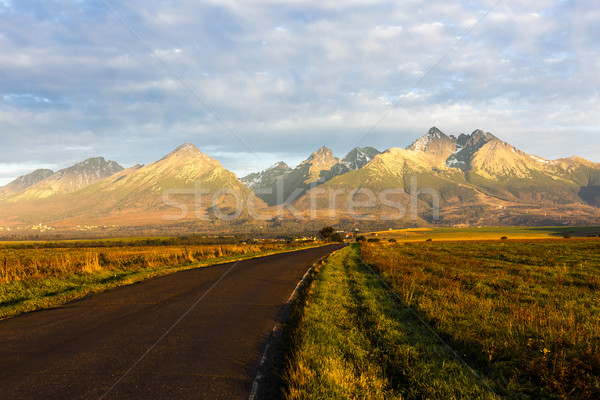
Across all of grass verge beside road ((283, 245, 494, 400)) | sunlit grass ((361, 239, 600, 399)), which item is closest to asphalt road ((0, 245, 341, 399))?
grass verge beside road ((283, 245, 494, 400))

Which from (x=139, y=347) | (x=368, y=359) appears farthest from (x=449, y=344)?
(x=139, y=347)

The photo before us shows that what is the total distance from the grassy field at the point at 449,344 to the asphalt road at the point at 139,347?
3.95 ft

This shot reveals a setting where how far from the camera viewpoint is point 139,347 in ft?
21.1

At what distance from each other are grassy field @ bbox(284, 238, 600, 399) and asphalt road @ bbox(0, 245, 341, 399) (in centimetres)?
120

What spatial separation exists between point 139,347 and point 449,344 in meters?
6.95

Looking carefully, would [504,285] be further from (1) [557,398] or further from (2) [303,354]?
(2) [303,354]

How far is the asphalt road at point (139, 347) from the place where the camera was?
4.83 metres

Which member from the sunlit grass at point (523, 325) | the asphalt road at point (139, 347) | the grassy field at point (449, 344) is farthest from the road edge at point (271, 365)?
the sunlit grass at point (523, 325)

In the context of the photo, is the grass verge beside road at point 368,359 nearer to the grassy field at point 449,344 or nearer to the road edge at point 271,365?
the grassy field at point 449,344

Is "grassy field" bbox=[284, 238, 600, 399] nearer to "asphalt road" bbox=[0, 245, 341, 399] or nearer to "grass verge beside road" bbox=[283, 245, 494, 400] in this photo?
"grass verge beside road" bbox=[283, 245, 494, 400]

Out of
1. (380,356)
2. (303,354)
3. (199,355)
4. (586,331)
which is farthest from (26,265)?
(586,331)

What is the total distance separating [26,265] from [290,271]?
1482cm

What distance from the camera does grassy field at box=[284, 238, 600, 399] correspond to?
5.04 m

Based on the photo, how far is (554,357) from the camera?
5742 millimetres
